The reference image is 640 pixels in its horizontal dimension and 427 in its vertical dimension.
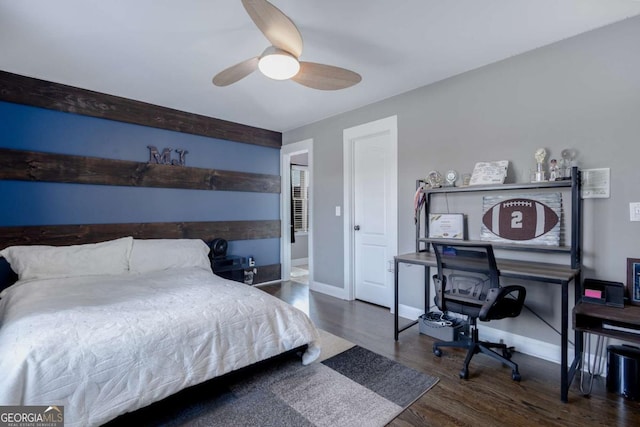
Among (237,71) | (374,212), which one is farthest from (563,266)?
(237,71)

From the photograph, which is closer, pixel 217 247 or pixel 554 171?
pixel 554 171

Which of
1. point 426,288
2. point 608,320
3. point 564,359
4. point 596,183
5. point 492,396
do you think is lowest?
point 492,396

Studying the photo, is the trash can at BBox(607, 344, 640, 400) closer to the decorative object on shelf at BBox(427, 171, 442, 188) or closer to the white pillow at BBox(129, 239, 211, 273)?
the decorative object on shelf at BBox(427, 171, 442, 188)

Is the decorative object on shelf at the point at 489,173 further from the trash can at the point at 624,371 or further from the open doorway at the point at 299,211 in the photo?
the open doorway at the point at 299,211

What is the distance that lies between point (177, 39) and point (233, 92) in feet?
3.29

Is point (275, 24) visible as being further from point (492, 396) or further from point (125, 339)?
point (492, 396)

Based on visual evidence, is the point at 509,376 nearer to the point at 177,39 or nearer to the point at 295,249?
the point at 177,39

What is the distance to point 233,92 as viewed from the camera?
129 inches

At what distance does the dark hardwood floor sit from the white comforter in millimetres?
781

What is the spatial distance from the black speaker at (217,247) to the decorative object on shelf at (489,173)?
10.0ft

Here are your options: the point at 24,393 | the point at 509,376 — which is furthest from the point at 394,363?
the point at 24,393

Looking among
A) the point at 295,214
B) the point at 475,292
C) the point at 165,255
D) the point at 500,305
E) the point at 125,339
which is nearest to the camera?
the point at 125,339

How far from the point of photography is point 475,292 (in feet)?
7.27

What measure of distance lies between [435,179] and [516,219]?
30.8 inches
